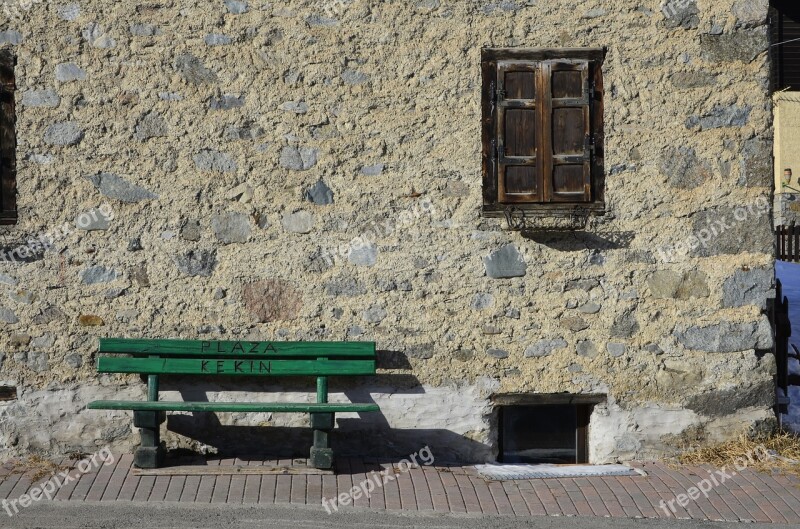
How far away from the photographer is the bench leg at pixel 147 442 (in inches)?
187

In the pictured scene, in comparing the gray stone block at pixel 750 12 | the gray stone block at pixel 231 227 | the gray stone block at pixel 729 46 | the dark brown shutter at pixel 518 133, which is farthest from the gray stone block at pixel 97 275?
the gray stone block at pixel 750 12

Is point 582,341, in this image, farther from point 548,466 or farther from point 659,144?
point 659,144

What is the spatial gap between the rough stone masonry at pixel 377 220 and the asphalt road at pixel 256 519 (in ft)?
2.69

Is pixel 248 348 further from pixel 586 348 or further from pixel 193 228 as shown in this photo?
pixel 586 348

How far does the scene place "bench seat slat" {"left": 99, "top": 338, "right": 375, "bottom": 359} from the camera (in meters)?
4.94

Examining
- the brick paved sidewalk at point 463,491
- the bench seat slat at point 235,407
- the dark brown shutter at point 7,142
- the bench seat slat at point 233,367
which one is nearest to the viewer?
the brick paved sidewalk at point 463,491

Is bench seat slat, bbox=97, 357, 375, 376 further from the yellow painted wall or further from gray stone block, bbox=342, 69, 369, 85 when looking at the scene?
the yellow painted wall

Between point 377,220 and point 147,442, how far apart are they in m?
1.84

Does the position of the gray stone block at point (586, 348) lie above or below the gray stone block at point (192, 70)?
below

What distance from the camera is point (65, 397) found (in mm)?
5008

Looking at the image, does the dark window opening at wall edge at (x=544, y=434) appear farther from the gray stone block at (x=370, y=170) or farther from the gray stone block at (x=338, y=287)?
the gray stone block at (x=370, y=170)

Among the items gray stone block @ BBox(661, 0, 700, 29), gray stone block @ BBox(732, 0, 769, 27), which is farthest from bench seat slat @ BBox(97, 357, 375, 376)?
gray stone block @ BBox(732, 0, 769, 27)

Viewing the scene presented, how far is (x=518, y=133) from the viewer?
5.14 m

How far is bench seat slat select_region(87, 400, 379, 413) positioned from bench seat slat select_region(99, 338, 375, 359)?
1.09 feet
